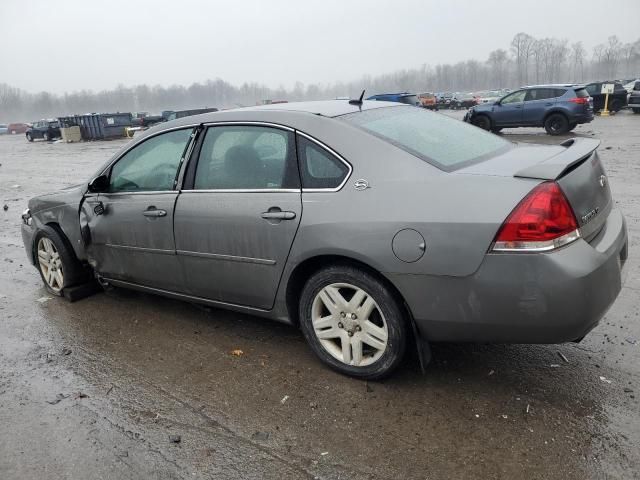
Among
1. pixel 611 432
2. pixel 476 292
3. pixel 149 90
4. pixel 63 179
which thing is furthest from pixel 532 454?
pixel 149 90

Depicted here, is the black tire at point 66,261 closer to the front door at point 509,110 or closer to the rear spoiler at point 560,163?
the rear spoiler at point 560,163

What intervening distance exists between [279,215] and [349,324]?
2.48 ft

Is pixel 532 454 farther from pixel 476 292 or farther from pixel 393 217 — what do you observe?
pixel 393 217

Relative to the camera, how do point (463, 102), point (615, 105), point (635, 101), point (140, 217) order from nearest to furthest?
point (140, 217)
point (635, 101)
point (615, 105)
point (463, 102)

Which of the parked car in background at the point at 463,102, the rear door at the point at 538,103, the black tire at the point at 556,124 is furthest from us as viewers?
the parked car in background at the point at 463,102

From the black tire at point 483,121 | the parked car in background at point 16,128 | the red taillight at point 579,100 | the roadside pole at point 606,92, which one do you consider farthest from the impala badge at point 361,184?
the parked car in background at point 16,128

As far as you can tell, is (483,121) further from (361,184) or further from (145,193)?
(361,184)

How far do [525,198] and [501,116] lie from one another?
17.5m

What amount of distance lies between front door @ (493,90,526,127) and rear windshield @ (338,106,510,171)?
1592cm

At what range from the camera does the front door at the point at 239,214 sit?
3.23m

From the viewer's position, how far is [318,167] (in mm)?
3133

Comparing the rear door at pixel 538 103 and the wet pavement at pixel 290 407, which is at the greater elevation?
the rear door at pixel 538 103

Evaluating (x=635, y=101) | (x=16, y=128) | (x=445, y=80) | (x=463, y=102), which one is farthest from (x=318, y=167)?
(x=445, y=80)

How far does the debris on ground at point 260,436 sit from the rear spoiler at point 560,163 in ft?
5.95
